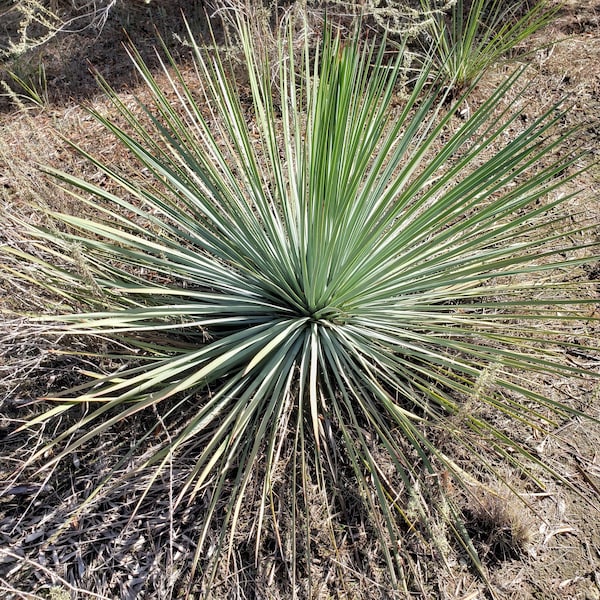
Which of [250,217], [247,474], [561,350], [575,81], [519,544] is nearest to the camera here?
[247,474]

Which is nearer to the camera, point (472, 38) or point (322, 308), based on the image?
point (322, 308)

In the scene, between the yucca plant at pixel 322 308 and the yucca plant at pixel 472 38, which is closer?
the yucca plant at pixel 322 308

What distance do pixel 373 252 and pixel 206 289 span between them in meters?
0.88

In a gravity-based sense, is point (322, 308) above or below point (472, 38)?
below

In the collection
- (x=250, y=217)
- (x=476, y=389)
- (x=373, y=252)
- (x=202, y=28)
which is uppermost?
(x=202, y=28)

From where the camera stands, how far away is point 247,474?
5.96 ft

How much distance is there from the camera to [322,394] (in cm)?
226

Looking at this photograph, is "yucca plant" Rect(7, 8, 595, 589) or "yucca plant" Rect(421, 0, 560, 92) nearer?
"yucca plant" Rect(7, 8, 595, 589)

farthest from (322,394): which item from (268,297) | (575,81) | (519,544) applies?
(575,81)

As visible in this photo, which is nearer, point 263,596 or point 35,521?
point 263,596

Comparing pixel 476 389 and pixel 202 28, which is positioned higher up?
pixel 202 28

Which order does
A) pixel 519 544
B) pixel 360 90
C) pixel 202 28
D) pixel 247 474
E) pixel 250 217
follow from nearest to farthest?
pixel 247 474, pixel 519 544, pixel 360 90, pixel 250 217, pixel 202 28

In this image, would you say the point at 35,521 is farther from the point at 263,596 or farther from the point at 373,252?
the point at 373,252

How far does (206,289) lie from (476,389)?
1390 millimetres
